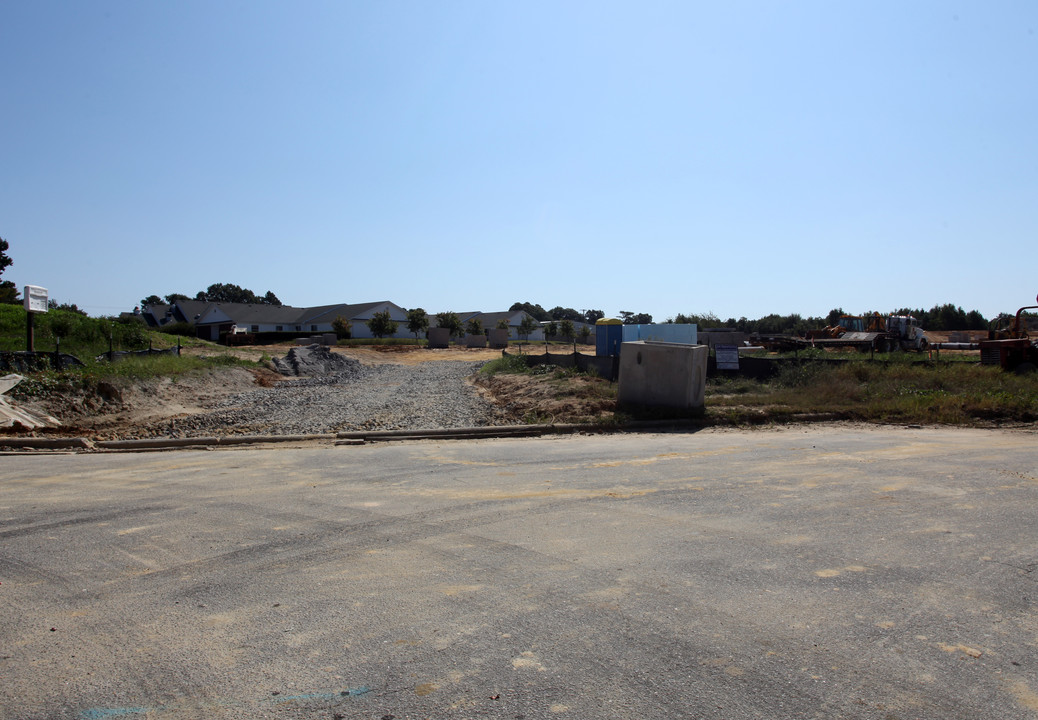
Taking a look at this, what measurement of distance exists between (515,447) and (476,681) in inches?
330

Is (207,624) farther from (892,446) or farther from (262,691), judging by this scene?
(892,446)

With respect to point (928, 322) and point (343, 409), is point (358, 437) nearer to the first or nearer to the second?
point (343, 409)

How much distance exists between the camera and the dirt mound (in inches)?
1433

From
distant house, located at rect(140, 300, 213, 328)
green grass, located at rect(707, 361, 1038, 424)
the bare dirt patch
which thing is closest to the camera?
green grass, located at rect(707, 361, 1038, 424)

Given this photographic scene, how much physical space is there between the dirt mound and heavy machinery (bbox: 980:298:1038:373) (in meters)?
28.5

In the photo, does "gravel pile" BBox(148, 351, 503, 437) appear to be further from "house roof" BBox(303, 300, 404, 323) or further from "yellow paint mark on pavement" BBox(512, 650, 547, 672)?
"house roof" BBox(303, 300, 404, 323)

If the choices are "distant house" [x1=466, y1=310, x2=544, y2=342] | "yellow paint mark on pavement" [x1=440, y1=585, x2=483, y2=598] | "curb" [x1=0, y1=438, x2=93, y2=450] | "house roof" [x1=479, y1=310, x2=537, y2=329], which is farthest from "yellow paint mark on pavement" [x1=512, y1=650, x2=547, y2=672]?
"house roof" [x1=479, y1=310, x2=537, y2=329]

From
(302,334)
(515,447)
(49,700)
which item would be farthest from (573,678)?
(302,334)

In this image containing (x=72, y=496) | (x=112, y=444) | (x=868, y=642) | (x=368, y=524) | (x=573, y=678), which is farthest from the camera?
(x=112, y=444)

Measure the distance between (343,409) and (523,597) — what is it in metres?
15.6

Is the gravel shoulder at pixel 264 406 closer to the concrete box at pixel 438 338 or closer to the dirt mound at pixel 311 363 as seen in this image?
the dirt mound at pixel 311 363

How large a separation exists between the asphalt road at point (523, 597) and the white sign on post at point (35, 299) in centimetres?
1143

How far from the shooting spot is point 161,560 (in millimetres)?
5512

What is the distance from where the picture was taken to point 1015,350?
2059cm
